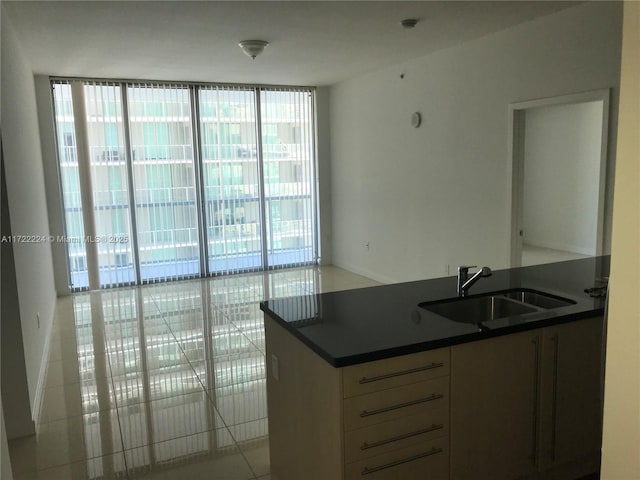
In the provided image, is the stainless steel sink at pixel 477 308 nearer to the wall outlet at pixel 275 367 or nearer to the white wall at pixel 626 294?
the wall outlet at pixel 275 367

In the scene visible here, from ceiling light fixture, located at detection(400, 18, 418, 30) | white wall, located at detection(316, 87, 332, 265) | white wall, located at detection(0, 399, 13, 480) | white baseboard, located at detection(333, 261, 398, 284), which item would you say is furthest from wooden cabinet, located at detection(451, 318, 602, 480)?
white wall, located at detection(316, 87, 332, 265)

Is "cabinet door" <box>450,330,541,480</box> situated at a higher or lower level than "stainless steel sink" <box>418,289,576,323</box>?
lower

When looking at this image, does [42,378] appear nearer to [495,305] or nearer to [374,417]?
[374,417]

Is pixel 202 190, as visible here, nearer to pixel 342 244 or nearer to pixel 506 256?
pixel 342 244

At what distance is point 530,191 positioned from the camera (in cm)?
886

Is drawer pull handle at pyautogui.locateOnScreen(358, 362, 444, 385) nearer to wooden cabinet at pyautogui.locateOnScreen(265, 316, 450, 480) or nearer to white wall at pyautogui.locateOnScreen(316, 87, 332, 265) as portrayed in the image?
wooden cabinet at pyautogui.locateOnScreen(265, 316, 450, 480)

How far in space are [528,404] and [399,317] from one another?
2.05 feet

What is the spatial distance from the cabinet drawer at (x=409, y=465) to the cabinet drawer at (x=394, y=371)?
0.25 meters

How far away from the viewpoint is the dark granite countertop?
74.9 inches

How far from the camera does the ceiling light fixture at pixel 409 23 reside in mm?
4105

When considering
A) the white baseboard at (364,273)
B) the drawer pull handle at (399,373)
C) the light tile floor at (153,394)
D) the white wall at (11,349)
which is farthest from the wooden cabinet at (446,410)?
the white baseboard at (364,273)

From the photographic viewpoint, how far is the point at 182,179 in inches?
275

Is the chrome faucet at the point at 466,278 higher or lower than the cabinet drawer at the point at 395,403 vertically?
higher

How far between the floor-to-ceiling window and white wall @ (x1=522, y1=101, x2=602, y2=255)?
3477mm
